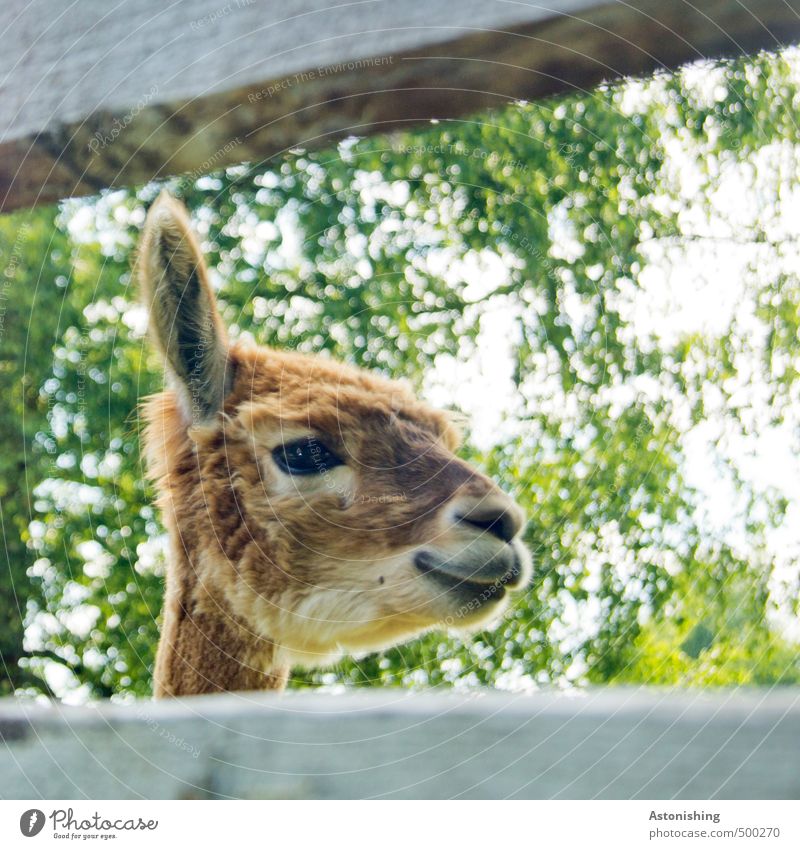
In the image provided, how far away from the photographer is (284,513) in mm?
1344

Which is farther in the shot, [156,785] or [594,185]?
[594,185]

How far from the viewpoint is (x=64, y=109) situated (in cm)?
119

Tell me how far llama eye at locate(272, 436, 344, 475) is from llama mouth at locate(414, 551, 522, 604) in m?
0.23

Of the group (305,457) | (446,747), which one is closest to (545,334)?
(305,457)

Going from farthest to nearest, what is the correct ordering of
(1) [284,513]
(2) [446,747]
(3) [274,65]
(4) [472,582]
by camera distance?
(1) [284,513]
(4) [472,582]
(3) [274,65]
(2) [446,747]

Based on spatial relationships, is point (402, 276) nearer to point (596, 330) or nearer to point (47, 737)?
point (596, 330)

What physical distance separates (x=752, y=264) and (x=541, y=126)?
537mm

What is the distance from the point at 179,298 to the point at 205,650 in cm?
48

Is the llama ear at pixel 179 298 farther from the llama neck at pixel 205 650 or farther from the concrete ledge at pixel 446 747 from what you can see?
the concrete ledge at pixel 446 747

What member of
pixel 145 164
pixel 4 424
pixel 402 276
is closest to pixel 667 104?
pixel 402 276

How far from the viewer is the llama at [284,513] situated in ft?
4.12

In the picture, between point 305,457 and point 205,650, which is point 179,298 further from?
point 205,650

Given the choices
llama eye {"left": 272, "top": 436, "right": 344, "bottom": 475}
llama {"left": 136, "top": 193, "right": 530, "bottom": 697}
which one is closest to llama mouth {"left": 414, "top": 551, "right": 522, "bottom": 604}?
llama {"left": 136, "top": 193, "right": 530, "bottom": 697}

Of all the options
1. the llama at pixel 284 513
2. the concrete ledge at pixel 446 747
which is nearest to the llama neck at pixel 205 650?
the llama at pixel 284 513
